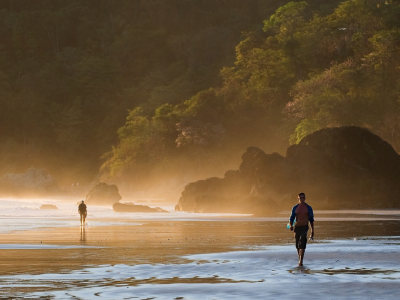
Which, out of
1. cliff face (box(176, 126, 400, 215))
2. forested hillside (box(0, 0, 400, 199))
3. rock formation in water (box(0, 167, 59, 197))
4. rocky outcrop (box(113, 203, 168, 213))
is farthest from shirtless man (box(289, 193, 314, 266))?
rock formation in water (box(0, 167, 59, 197))

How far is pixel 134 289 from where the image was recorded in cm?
1263

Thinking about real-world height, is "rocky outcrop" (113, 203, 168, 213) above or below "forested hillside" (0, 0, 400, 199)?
below

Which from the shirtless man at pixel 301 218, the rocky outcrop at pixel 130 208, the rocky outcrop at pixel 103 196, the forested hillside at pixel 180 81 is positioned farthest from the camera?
the forested hillside at pixel 180 81

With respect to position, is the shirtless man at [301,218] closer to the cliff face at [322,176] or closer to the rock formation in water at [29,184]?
the cliff face at [322,176]

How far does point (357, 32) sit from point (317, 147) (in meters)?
25.7

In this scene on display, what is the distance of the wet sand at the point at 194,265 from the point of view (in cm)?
1247

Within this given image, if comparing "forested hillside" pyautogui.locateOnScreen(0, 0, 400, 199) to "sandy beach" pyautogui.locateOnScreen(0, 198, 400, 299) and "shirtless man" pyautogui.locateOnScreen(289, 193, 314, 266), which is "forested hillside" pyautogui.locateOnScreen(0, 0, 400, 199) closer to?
"sandy beach" pyautogui.locateOnScreen(0, 198, 400, 299)

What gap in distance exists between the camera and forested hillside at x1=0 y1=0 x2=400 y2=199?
73500 mm

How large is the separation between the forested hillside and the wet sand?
4674 cm

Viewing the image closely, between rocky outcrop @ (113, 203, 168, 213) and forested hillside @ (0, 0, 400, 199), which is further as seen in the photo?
forested hillside @ (0, 0, 400, 199)

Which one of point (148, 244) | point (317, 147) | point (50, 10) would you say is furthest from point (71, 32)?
point (148, 244)

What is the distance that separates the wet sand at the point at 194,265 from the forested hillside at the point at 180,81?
4674 centimetres

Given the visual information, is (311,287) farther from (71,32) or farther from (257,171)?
(71,32)

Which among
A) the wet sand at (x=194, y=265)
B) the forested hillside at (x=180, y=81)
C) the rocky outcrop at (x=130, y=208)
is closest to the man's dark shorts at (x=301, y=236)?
the wet sand at (x=194, y=265)
